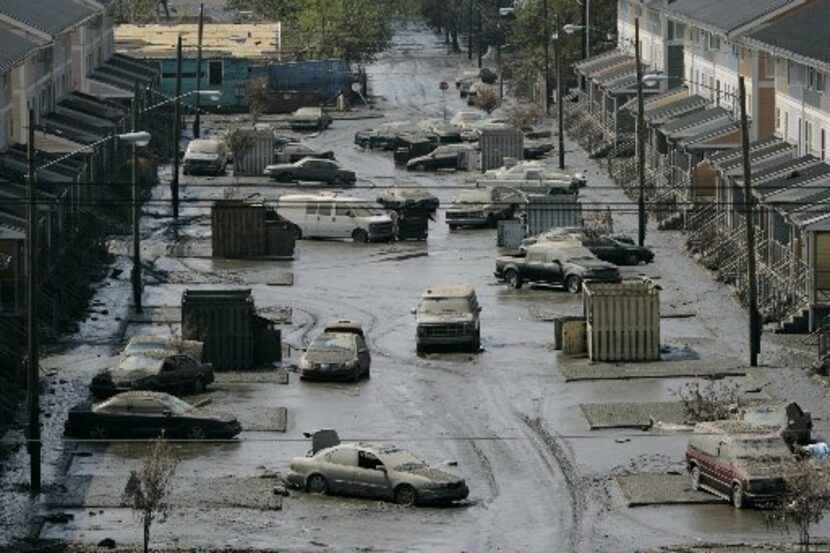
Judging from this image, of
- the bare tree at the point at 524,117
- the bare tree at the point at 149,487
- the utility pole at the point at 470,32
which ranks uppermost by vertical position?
the bare tree at the point at 149,487

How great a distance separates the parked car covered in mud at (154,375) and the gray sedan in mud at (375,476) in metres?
9.26

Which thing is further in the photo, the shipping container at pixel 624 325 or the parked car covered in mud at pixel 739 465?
the shipping container at pixel 624 325

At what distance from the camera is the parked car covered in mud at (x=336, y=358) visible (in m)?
63.6

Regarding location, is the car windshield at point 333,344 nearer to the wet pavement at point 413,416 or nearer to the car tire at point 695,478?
the wet pavement at point 413,416

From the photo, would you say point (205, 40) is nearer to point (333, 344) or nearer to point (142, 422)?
point (333, 344)

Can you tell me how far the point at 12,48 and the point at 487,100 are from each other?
48867 mm

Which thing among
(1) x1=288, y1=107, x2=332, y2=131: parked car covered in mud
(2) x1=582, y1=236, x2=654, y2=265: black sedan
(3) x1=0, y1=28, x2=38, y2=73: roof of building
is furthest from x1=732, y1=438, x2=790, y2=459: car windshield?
(1) x1=288, y1=107, x2=332, y2=131: parked car covered in mud

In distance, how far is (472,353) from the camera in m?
67.8

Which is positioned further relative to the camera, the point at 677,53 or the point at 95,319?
the point at 677,53

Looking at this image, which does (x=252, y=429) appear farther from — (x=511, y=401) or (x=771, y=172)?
(x=771, y=172)

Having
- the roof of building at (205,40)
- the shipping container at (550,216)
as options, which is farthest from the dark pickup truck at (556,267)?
the roof of building at (205,40)

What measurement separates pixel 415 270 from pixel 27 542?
3477 centimetres

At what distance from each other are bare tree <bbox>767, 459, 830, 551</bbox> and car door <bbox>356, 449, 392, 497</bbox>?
6.67 meters

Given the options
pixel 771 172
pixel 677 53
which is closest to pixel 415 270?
pixel 771 172
